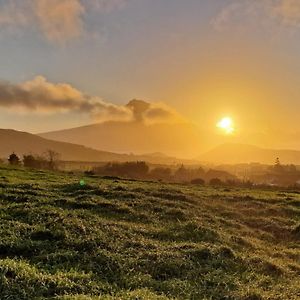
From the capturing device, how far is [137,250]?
662 inches

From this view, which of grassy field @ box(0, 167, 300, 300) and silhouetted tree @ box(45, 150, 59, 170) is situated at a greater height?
silhouetted tree @ box(45, 150, 59, 170)

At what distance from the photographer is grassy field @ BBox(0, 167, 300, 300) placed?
12.6 metres

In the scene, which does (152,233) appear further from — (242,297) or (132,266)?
(242,297)

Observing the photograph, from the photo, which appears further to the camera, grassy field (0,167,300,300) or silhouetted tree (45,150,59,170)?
silhouetted tree (45,150,59,170)

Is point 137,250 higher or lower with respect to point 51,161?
lower

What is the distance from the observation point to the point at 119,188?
108 feet

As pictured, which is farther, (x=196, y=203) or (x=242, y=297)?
(x=196, y=203)

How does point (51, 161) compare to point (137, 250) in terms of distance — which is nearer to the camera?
point (137, 250)

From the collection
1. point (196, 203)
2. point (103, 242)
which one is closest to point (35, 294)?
point (103, 242)

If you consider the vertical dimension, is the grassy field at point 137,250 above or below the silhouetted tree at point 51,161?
below

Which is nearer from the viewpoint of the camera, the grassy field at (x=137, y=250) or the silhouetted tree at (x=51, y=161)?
the grassy field at (x=137, y=250)

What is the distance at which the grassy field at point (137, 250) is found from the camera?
1264cm

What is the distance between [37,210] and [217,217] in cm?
1107

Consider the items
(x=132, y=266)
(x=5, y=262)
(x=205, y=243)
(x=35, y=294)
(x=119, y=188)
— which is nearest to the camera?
(x=35, y=294)
